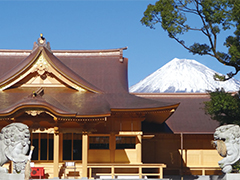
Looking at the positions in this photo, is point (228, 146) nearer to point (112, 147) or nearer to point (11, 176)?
point (11, 176)

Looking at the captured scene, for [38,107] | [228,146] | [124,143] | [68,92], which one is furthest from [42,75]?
[228,146]

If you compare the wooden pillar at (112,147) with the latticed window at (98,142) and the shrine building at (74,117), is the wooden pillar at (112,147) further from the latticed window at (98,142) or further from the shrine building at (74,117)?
the latticed window at (98,142)

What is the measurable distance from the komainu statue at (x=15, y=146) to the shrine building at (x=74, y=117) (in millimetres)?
4035

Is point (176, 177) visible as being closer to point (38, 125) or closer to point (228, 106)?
point (228, 106)

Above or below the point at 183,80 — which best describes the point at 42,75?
below

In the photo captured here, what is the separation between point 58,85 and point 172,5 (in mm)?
6793

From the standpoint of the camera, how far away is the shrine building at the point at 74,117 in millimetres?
20016

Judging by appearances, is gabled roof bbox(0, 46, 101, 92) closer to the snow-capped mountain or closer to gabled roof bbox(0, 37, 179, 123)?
gabled roof bbox(0, 37, 179, 123)

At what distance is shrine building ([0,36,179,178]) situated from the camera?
788 inches

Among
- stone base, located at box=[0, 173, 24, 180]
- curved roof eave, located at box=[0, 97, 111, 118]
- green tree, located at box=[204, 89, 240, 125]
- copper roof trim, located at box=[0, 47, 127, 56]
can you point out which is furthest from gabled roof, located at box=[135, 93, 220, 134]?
stone base, located at box=[0, 173, 24, 180]

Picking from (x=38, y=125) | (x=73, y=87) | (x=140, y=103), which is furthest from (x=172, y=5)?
(x=38, y=125)

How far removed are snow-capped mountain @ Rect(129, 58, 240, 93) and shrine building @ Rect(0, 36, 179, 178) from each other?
360 ft

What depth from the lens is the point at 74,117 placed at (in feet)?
65.0

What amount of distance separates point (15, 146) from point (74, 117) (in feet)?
16.1
